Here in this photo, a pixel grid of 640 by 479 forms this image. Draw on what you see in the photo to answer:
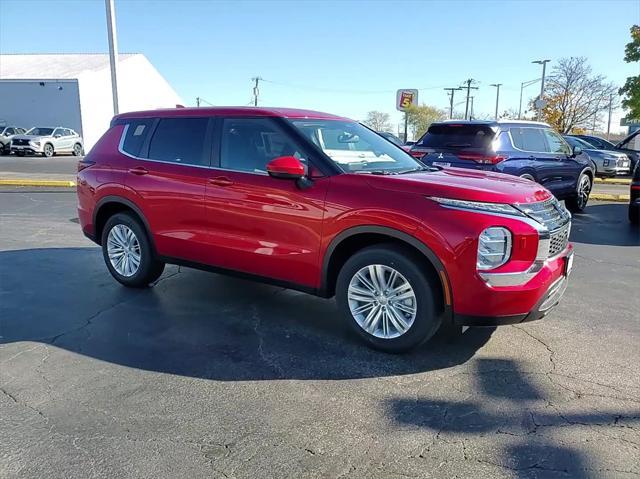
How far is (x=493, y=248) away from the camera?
3.43 meters

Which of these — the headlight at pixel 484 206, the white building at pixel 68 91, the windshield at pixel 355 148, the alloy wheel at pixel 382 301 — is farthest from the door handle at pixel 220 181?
the white building at pixel 68 91

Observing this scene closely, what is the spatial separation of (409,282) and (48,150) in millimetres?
30549

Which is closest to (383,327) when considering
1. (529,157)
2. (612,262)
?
(612,262)

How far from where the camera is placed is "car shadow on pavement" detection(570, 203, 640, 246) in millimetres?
8289

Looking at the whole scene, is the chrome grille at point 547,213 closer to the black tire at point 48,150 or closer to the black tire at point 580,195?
the black tire at point 580,195

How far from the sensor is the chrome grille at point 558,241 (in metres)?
3.71

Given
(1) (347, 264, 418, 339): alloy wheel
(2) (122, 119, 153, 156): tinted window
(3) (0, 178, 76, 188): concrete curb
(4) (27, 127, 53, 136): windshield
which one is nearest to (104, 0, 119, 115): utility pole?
(3) (0, 178, 76, 188): concrete curb

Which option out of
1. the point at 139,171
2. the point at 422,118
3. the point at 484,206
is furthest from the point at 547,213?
the point at 422,118

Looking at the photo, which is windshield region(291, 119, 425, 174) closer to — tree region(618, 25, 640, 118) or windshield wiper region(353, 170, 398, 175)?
windshield wiper region(353, 170, 398, 175)

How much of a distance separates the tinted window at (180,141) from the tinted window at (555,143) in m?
7.52

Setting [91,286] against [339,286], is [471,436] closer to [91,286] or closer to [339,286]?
A: [339,286]

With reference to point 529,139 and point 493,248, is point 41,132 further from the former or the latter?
point 493,248

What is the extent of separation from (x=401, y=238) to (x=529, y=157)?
6.71m

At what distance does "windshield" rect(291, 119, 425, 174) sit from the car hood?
0.33 meters
